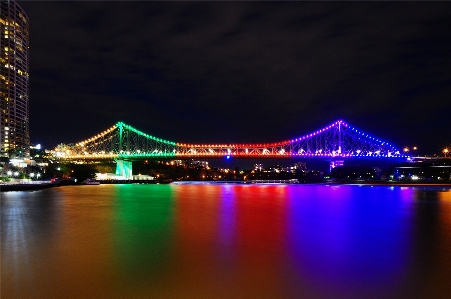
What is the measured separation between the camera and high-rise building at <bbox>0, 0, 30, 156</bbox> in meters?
66.8

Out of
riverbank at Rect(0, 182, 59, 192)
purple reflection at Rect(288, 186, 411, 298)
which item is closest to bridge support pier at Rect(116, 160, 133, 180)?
riverbank at Rect(0, 182, 59, 192)

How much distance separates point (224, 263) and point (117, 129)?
2733 inches

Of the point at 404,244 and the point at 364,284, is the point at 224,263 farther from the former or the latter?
the point at 404,244

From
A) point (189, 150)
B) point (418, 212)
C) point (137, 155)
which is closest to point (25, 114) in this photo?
point (137, 155)

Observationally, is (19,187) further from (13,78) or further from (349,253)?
(13,78)

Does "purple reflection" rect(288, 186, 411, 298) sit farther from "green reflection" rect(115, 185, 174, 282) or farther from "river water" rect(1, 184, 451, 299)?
"green reflection" rect(115, 185, 174, 282)

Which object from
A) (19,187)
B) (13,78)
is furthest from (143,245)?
(13,78)

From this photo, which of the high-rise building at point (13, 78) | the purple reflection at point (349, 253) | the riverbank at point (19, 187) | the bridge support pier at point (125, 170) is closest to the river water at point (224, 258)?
the purple reflection at point (349, 253)

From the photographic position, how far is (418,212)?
1844 cm

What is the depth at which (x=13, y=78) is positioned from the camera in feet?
226

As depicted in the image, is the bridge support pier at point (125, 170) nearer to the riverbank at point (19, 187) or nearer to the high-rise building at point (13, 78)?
the high-rise building at point (13, 78)

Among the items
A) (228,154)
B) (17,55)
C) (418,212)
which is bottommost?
(418,212)

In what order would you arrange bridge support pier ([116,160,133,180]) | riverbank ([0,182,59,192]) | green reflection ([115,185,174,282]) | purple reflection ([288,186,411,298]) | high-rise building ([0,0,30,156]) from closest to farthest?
purple reflection ([288,186,411,298])
green reflection ([115,185,174,282])
riverbank ([0,182,59,192])
high-rise building ([0,0,30,156])
bridge support pier ([116,160,133,180])

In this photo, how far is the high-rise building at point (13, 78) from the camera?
66750mm
